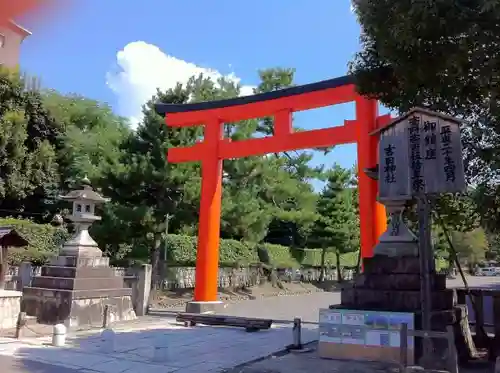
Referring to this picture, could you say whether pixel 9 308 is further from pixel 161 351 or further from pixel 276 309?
Result: pixel 276 309

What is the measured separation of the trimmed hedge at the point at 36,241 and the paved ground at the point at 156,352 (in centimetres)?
905

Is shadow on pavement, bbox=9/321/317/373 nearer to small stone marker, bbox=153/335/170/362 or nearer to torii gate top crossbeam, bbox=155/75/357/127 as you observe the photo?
small stone marker, bbox=153/335/170/362

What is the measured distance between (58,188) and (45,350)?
21.8 metres

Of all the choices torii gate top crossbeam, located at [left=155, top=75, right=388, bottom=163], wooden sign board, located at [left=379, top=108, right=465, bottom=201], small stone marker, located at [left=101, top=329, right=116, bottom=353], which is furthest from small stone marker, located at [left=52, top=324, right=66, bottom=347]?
torii gate top crossbeam, located at [left=155, top=75, right=388, bottom=163]

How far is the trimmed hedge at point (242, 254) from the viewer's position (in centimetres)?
2144

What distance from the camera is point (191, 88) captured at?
59.9 feet

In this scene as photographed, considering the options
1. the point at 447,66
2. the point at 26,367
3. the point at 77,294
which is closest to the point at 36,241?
the point at 77,294

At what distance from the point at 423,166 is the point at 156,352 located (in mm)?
5462

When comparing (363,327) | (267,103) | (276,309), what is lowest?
(276,309)

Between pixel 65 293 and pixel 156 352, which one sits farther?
pixel 65 293

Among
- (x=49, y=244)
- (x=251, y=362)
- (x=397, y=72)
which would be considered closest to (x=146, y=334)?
(x=251, y=362)

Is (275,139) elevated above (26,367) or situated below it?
above

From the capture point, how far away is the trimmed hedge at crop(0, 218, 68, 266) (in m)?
18.5

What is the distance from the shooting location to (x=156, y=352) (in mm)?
7828
